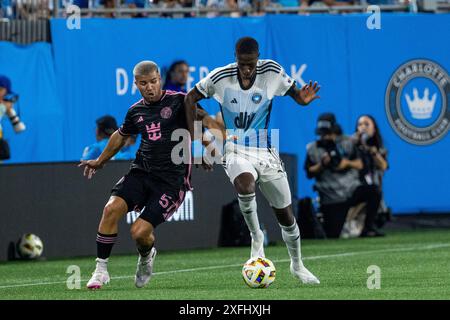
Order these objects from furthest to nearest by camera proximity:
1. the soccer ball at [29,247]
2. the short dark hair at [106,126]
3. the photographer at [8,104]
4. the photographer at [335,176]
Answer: the photographer at [335,176] → the photographer at [8,104] → the short dark hair at [106,126] → the soccer ball at [29,247]

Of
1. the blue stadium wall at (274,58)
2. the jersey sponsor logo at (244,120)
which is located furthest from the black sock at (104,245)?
the blue stadium wall at (274,58)

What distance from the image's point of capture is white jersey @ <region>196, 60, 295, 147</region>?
11812 millimetres

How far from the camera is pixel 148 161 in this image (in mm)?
11945

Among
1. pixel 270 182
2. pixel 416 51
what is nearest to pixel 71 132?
pixel 416 51

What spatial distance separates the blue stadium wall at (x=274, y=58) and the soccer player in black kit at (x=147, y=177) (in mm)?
7305

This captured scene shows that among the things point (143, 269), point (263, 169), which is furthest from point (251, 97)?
point (143, 269)

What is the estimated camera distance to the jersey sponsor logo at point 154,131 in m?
12.0

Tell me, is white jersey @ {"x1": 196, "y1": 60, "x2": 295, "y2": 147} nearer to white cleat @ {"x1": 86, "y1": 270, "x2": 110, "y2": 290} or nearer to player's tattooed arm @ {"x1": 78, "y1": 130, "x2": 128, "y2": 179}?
player's tattooed arm @ {"x1": 78, "y1": 130, "x2": 128, "y2": 179}

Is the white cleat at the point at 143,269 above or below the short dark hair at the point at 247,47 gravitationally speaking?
below

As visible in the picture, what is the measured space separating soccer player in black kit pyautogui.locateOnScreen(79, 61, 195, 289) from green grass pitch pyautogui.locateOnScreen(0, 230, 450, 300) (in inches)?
13.9

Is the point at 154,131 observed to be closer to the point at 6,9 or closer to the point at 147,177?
the point at 147,177

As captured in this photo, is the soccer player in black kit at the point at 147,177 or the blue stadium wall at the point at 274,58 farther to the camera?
the blue stadium wall at the point at 274,58

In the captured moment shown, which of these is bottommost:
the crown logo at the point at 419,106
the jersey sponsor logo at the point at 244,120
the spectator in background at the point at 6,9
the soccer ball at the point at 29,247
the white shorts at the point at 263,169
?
the soccer ball at the point at 29,247

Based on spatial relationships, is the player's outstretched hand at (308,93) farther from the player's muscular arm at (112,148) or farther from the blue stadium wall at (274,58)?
the blue stadium wall at (274,58)
